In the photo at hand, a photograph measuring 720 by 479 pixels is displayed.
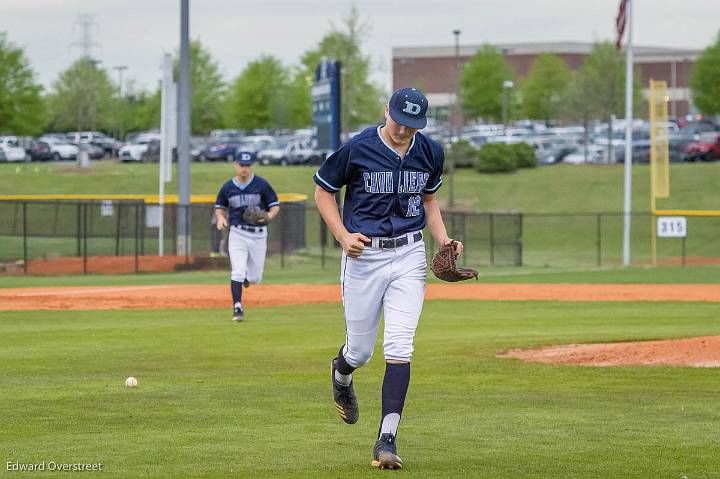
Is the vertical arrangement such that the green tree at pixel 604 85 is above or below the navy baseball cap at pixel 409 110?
above

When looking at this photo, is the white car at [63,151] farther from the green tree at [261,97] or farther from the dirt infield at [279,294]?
the dirt infield at [279,294]

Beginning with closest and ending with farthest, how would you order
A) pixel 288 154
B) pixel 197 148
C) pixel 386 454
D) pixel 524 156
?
1. pixel 386 454
2. pixel 524 156
3. pixel 288 154
4. pixel 197 148

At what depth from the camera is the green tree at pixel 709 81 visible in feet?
253

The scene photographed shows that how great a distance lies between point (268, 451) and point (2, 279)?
80.6ft

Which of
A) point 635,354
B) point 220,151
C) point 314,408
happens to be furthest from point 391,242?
point 220,151

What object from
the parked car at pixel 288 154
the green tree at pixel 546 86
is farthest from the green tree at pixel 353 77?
the green tree at pixel 546 86

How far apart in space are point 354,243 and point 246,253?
33.1 ft

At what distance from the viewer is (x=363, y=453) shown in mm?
7660

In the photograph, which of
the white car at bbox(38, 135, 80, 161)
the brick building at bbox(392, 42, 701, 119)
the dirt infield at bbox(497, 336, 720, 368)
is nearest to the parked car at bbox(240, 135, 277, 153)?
the white car at bbox(38, 135, 80, 161)

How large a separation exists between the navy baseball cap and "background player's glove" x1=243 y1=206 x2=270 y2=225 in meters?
9.71

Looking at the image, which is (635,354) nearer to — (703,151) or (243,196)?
(243,196)

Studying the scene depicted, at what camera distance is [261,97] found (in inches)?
3396

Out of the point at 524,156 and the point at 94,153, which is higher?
the point at 94,153

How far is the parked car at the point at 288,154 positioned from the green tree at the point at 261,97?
55.5 ft
